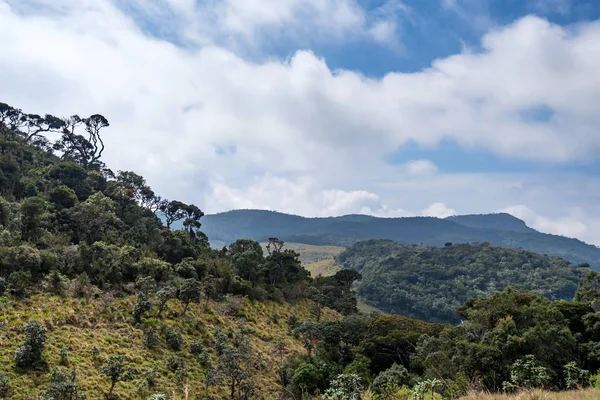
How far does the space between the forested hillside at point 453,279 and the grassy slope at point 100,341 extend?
204ft

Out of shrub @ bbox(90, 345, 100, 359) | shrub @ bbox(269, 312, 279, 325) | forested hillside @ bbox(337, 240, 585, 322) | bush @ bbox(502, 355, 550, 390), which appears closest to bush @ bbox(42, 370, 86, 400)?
shrub @ bbox(90, 345, 100, 359)

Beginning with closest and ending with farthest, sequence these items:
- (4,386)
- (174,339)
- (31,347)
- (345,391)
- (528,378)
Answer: (345,391) < (528,378) < (4,386) < (31,347) < (174,339)

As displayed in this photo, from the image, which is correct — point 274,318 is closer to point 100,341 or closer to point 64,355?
point 100,341

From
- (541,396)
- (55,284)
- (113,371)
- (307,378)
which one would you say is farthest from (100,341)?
(541,396)

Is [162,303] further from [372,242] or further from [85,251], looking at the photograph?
[372,242]

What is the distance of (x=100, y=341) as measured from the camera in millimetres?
18891

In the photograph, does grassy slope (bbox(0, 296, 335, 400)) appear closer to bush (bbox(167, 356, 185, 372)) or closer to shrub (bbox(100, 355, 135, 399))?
bush (bbox(167, 356, 185, 372))

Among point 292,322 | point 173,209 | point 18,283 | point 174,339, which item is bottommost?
point 292,322

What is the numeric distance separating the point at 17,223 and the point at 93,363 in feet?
51.9

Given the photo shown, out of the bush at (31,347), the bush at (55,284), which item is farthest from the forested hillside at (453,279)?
the bush at (31,347)

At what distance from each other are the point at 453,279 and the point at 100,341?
315 feet

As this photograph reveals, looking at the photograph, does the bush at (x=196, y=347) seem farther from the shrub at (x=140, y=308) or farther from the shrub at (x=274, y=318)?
the shrub at (x=274, y=318)

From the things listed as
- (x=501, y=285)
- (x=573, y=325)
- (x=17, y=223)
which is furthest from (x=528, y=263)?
(x=17, y=223)

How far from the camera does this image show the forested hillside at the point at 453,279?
87.1m
